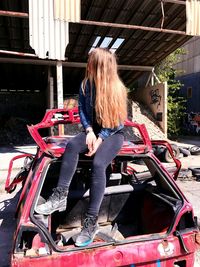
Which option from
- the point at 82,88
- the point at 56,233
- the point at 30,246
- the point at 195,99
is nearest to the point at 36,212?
the point at 30,246

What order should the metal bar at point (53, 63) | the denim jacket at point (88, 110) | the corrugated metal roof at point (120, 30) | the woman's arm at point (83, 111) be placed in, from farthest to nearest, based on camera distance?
the metal bar at point (53, 63), the corrugated metal roof at point (120, 30), the woman's arm at point (83, 111), the denim jacket at point (88, 110)

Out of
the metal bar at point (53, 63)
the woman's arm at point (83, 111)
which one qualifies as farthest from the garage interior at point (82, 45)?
the woman's arm at point (83, 111)

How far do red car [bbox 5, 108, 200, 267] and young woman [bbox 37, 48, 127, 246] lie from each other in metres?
0.15

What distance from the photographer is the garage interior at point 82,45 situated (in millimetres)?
10188

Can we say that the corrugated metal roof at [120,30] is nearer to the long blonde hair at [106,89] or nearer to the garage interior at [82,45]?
the garage interior at [82,45]

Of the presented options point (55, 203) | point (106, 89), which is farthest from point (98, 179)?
point (106, 89)

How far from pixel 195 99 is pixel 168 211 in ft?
63.0

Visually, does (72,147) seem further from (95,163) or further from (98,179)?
(98,179)

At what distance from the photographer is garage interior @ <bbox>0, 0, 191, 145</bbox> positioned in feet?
33.4

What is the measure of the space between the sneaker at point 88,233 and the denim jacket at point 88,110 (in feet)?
2.30

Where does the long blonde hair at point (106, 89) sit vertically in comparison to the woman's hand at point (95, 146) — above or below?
above

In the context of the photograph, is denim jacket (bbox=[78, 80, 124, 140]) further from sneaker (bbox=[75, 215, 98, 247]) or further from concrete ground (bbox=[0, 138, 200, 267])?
concrete ground (bbox=[0, 138, 200, 267])

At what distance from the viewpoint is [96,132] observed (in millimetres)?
2848

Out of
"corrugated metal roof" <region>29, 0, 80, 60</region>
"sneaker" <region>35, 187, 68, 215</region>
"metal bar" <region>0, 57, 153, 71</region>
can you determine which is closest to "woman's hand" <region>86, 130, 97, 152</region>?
"sneaker" <region>35, 187, 68, 215</region>
